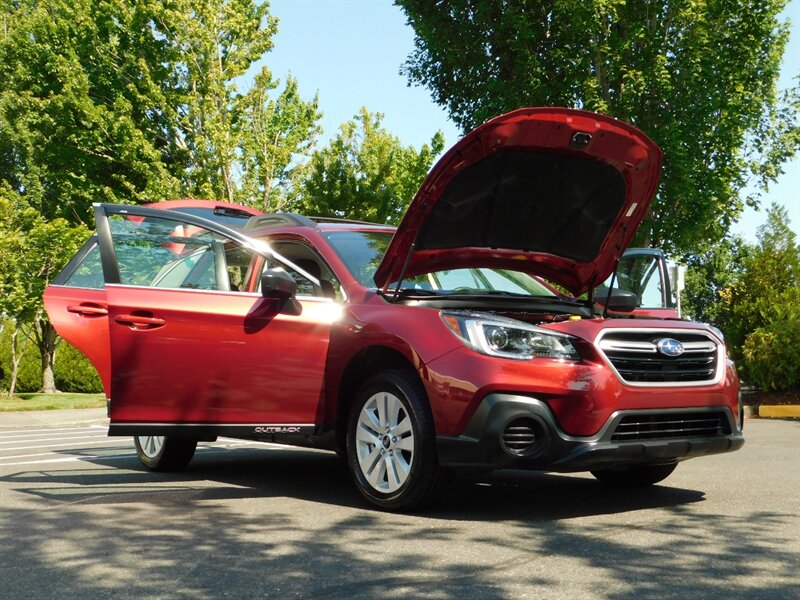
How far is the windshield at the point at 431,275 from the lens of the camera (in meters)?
6.44

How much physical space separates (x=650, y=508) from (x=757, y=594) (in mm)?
2097

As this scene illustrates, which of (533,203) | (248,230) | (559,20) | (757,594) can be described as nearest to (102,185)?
(559,20)

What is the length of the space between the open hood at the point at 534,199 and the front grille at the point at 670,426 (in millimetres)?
1387

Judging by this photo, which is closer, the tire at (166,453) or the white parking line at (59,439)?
the tire at (166,453)

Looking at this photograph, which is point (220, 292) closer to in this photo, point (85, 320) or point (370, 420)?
point (85, 320)

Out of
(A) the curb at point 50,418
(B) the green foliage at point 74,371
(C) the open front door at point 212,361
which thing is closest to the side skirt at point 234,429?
(C) the open front door at point 212,361

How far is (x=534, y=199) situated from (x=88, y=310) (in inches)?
117

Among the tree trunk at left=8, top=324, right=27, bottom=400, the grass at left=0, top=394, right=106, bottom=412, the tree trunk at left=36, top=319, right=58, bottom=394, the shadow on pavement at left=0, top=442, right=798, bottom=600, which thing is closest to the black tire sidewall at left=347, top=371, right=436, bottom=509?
the shadow on pavement at left=0, top=442, right=798, bottom=600

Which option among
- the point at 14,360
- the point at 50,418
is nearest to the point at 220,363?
the point at 50,418

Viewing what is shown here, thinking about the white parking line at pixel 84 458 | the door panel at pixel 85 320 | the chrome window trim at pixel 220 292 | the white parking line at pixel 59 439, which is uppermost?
the chrome window trim at pixel 220 292

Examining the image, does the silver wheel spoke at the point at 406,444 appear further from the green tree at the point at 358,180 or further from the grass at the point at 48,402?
the green tree at the point at 358,180

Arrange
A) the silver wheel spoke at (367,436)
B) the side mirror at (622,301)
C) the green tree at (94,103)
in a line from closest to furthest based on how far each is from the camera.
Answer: the silver wheel spoke at (367,436) → the side mirror at (622,301) → the green tree at (94,103)

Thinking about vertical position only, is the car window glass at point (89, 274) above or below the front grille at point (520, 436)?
above

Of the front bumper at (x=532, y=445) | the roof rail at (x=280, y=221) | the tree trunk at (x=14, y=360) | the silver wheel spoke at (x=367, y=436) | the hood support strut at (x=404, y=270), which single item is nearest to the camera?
the front bumper at (x=532, y=445)
